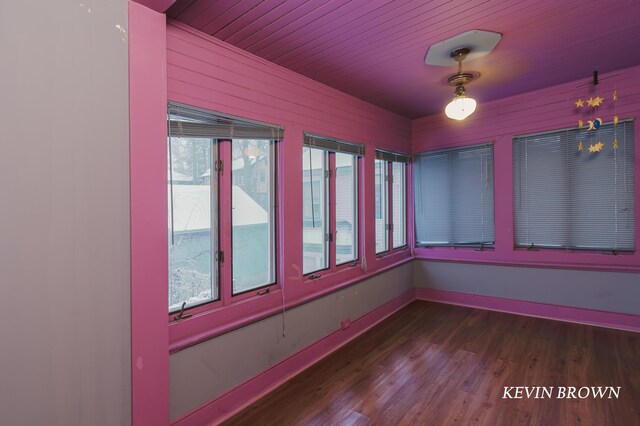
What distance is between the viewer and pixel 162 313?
1839mm

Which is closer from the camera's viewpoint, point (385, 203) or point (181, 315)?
point (181, 315)

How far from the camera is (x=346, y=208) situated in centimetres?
387

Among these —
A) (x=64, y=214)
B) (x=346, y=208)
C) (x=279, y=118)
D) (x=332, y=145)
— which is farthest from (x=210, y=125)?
(x=346, y=208)

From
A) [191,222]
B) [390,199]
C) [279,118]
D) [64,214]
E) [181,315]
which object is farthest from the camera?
[390,199]

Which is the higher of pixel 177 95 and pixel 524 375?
pixel 177 95

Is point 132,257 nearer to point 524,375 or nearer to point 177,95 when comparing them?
point 177,95

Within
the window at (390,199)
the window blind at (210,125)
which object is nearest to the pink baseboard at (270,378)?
the window at (390,199)

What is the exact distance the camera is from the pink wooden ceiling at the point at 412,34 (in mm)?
2111

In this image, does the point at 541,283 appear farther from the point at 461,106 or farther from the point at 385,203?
the point at 461,106

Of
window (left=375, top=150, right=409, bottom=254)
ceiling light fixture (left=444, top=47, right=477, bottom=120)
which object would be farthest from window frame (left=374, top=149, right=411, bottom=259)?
ceiling light fixture (left=444, top=47, right=477, bottom=120)

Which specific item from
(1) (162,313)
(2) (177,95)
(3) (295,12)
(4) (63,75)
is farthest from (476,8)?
(1) (162,313)

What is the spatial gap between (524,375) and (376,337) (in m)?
1.43

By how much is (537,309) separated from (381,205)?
2.37m

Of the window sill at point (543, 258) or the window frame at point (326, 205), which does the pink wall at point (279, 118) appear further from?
the window sill at point (543, 258)
